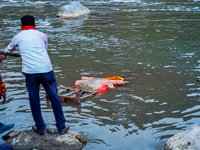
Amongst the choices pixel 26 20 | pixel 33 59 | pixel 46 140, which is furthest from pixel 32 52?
pixel 46 140

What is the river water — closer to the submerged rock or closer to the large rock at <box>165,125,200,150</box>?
the large rock at <box>165,125,200,150</box>

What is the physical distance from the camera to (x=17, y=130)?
5.65 m

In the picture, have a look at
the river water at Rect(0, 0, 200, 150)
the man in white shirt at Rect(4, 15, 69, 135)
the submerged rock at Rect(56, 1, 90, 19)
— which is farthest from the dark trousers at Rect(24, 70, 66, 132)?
the submerged rock at Rect(56, 1, 90, 19)

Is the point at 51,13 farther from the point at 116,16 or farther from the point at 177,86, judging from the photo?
the point at 177,86

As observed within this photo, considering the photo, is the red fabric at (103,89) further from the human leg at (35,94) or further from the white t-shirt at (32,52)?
the white t-shirt at (32,52)

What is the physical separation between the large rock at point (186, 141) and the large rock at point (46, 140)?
4.78ft

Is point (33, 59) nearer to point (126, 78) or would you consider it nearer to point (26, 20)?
point (26, 20)

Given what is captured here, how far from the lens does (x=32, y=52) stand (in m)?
4.73

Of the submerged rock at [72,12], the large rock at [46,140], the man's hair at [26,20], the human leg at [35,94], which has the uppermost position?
the man's hair at [26,20]

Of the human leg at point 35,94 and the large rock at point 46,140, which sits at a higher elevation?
the human leg at point 35,94

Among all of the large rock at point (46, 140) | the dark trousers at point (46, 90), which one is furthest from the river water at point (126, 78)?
the dark trousers at point (46, 90)

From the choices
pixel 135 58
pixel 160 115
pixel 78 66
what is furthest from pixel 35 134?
pixel 135 58

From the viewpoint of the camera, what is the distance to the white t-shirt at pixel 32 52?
4695 mm

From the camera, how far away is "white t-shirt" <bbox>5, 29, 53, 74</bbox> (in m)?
4.70
